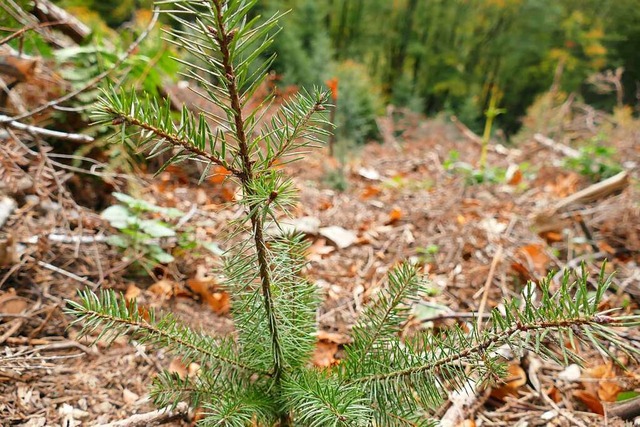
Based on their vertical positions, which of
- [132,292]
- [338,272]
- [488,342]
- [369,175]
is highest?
[488,342]

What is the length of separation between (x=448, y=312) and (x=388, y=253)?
56 cm

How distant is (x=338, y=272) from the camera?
64.7 inches

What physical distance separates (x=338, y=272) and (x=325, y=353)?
52 centimetres

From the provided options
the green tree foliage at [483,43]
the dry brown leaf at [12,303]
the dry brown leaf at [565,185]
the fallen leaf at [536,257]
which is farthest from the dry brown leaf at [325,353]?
the green tree foliage at [483,43]

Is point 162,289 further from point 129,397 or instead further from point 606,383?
point 606,383

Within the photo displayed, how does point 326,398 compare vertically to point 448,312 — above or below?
above

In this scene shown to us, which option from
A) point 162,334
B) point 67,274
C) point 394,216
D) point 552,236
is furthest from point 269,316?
point 552,236

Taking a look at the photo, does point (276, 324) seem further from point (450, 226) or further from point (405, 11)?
→ point (405, 11)

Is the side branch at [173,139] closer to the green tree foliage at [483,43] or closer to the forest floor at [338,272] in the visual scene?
the forest floor at [338,272]

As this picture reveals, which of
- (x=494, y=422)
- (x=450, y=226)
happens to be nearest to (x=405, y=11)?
(x=450, y=226)

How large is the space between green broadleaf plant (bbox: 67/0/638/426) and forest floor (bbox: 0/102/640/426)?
67 millimetres

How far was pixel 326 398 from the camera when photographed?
1.94ft

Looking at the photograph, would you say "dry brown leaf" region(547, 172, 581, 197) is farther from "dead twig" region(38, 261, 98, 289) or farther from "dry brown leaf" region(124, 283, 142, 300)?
"dead twig" region(38, 261, 98, 289)

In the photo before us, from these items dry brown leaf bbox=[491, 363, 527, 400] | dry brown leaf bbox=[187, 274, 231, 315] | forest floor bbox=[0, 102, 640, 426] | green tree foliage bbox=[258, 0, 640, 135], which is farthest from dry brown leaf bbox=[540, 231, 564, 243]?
green tree foliage bbox=[258, 0, 640, 135]
